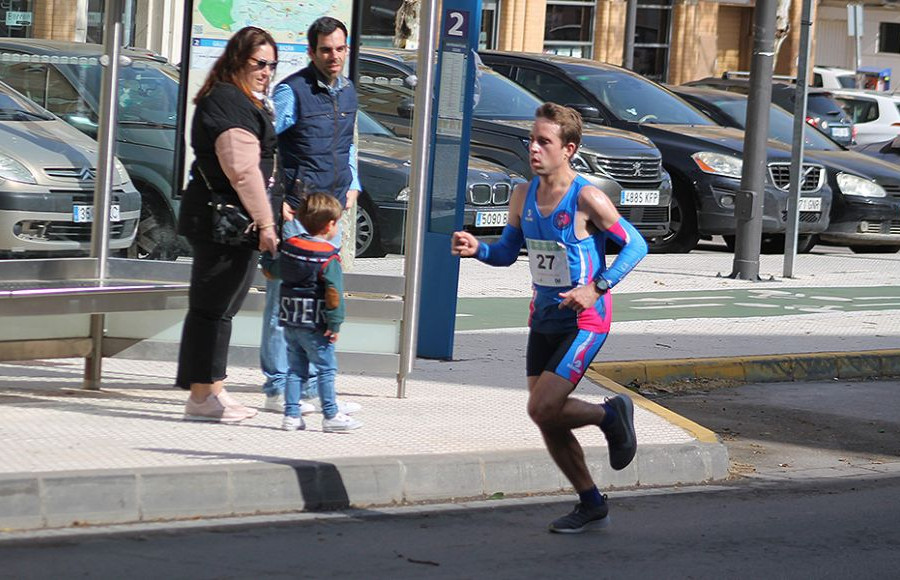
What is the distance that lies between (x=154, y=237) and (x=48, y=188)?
64 cm

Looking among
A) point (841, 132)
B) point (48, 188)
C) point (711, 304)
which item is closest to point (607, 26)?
point (841, 132)

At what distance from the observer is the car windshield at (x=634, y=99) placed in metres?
18.7

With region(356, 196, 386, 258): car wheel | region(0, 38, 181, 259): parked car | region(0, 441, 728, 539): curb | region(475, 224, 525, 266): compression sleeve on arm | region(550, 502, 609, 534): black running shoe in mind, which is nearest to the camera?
region(0, 441, 728, 539): curb

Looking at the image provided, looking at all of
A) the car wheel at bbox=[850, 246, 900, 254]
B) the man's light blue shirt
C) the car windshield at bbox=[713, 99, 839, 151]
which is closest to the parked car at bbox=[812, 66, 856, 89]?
the car windshield at bbox=[713, 99, 839, 151]

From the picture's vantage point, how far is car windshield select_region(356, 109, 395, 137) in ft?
31.6

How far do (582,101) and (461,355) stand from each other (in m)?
8.50

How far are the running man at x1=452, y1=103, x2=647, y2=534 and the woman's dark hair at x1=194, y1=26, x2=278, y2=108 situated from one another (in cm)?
162

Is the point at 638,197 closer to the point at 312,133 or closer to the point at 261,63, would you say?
the point at 312,133

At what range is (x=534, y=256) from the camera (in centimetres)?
656

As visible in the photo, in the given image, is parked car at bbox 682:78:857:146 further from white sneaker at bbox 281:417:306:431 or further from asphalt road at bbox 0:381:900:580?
white sneaker at bbox 281:417:306:431

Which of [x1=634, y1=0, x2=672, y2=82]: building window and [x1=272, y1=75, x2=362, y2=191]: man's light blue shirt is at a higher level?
[x1=634, y1=0, x2=672, y2=82]: building window

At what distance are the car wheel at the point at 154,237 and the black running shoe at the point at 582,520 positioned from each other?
10.6 ft

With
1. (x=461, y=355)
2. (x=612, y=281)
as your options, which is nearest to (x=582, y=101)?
(x=461, y=355)

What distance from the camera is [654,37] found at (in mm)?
42094
